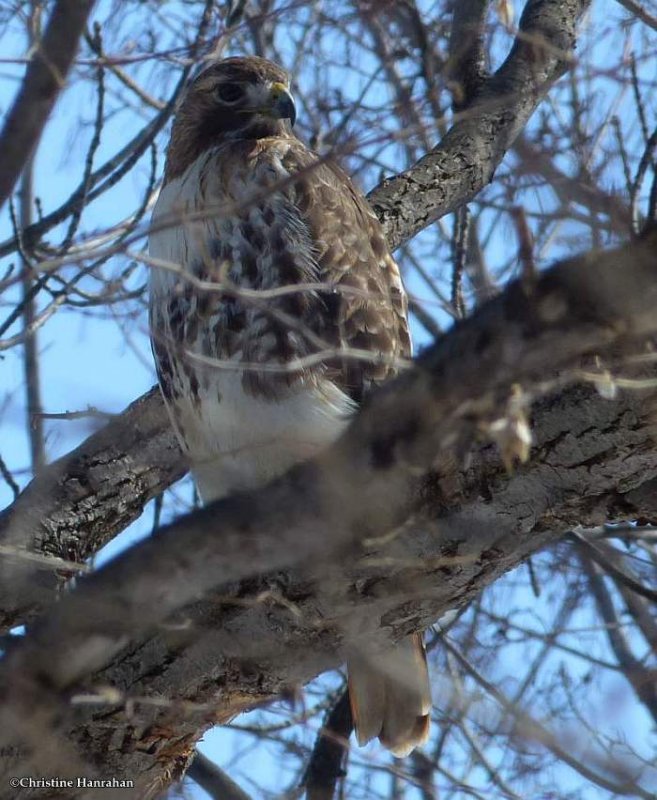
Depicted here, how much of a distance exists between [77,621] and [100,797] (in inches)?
49.0

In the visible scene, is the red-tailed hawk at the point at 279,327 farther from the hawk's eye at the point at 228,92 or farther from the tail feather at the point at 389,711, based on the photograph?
the hawk's eye at the point at 228,92

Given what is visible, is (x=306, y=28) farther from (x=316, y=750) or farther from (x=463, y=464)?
(x=463, y=464)

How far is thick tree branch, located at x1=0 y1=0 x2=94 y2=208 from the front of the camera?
6.25 feet

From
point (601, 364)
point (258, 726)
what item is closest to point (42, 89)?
point (601, 364)

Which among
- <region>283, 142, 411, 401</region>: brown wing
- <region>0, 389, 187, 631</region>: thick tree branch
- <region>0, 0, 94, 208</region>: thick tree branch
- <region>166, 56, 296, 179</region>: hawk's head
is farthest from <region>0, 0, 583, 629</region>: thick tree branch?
<region>0, 0, 94, 208</region>: thick tree branch

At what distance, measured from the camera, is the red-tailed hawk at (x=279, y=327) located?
362 cm

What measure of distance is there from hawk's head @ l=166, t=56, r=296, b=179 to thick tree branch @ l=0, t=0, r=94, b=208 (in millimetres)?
2342

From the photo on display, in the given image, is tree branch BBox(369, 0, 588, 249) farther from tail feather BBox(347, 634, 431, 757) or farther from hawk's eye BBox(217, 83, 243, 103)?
tail feather BBox(347, 634, 431, 757)

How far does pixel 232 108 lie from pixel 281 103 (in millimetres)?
222

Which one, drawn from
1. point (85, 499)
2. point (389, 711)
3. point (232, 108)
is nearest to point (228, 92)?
point (232, 108)

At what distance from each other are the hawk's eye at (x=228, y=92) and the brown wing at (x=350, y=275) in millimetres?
331

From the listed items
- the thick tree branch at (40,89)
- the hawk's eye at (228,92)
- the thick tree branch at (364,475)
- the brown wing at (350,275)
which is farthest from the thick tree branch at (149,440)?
the thick tree branch at (40,89)

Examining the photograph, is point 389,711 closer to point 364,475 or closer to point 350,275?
point 350,275

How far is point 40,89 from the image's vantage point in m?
1.94
